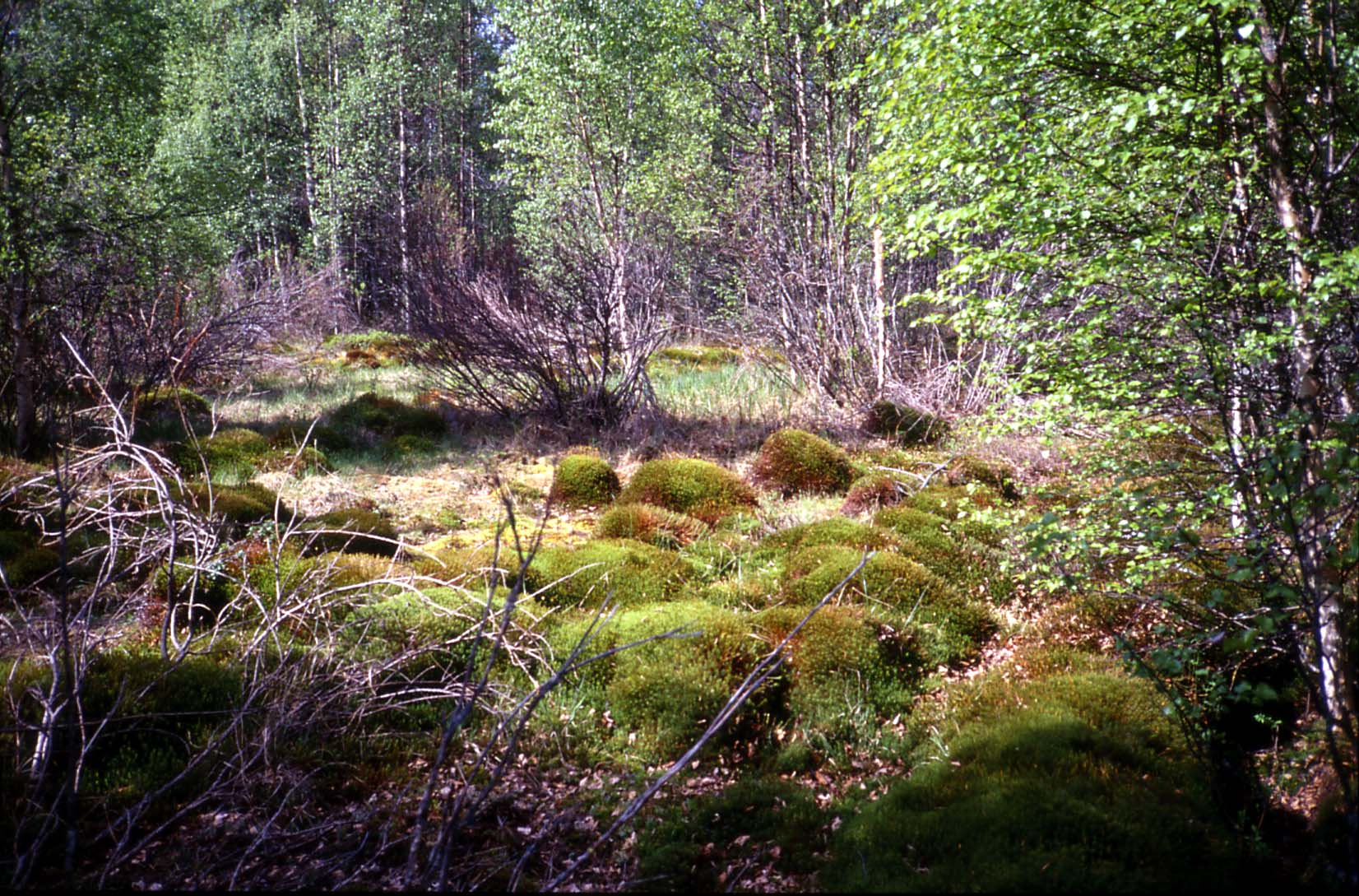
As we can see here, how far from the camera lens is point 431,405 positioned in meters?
10.3

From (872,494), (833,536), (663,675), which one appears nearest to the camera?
(663,675)

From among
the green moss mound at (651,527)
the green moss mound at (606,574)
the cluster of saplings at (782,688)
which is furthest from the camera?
the green moss mound at (651,527)

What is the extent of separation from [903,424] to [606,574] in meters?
5.14

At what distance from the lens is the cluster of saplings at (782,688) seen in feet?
8.36

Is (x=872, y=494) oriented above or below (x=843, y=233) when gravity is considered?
below

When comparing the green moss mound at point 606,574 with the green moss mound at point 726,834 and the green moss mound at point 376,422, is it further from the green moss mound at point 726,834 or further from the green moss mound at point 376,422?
the green moss mound at point 376,422

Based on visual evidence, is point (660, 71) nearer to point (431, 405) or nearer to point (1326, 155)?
point (431, 405)

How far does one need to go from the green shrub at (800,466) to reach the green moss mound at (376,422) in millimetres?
4183

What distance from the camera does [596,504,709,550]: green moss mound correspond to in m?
5.52

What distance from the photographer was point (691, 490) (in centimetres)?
627

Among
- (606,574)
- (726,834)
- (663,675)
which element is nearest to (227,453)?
(606,574)

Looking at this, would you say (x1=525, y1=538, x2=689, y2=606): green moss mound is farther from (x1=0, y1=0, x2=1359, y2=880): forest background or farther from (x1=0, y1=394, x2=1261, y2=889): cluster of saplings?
(x1=0, y1=0, x2=1359, y2=880): forest background

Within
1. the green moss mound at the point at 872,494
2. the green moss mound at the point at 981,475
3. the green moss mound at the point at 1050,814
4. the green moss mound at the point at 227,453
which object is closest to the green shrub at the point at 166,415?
the green moss mound at the point at 227,453

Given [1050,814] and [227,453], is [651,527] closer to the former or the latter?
[1050,814]
